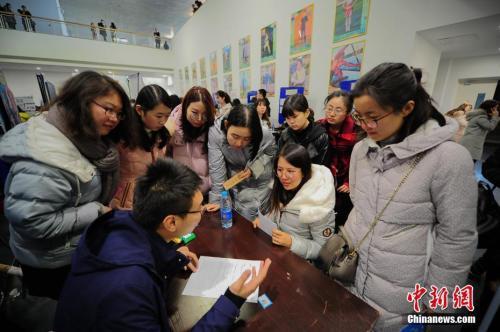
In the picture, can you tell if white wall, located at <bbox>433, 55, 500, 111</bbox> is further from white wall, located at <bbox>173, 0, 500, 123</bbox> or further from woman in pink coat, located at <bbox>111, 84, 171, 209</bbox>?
woman in pink coat, located at <bbox>111, 84, 171, 209</bbox>

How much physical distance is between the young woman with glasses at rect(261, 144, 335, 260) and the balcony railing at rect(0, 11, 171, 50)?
12.5m

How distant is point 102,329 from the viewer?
623 mm

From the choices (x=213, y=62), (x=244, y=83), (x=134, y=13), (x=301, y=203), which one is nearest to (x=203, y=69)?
(x=213, y=62)

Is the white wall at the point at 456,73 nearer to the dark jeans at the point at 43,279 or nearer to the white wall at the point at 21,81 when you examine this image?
the dark jeans at the point at 43,279

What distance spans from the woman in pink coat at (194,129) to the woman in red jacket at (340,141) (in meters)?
1.23

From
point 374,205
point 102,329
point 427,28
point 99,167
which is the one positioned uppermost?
point 427,28

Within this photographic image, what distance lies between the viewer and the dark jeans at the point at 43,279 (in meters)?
1.12

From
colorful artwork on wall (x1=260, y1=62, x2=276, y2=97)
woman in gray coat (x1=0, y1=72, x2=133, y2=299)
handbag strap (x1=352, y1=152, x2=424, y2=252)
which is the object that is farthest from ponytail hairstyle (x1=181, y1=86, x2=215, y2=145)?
colorful artwork on wall (x1=260, y1=62, x2=276, y2=97)

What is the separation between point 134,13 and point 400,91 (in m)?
12.3

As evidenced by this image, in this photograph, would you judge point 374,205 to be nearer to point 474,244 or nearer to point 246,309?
point 474,244

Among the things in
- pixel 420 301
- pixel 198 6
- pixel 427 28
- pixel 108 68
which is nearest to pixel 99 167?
pixel 420 301

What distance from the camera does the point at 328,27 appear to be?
3.57m

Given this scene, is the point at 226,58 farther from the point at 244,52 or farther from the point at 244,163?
the point at 244,163

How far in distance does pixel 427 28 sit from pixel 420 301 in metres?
3.00
